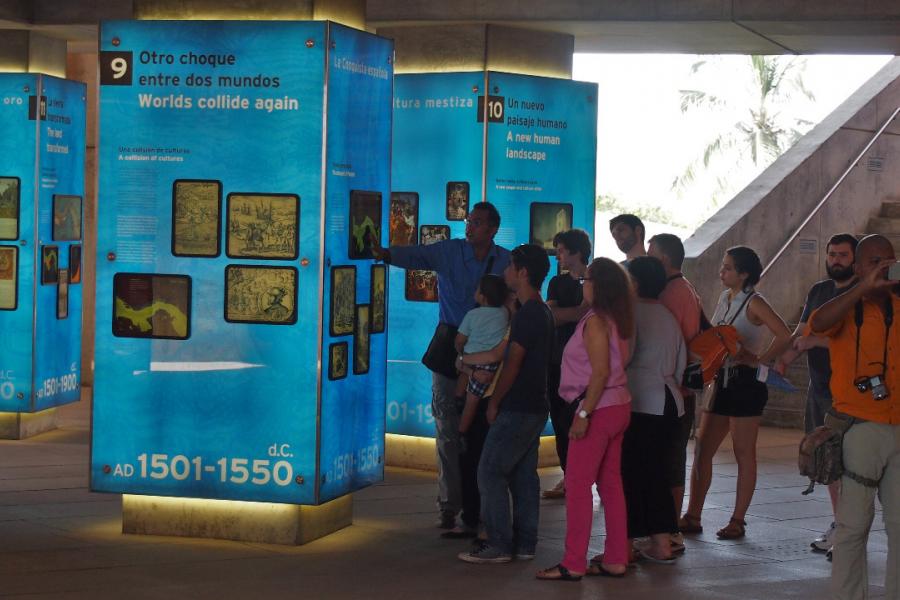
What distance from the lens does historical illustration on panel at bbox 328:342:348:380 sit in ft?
26.3

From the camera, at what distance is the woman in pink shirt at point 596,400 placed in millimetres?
7297

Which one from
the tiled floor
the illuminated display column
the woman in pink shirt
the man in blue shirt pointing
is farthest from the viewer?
the illuminated display column

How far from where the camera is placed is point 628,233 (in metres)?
8.84

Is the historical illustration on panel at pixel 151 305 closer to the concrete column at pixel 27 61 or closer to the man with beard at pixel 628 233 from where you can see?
the man with beard at pixel 628 233

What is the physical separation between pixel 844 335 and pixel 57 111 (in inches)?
327

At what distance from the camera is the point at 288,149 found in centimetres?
786

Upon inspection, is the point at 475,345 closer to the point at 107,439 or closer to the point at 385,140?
the point at 385,140

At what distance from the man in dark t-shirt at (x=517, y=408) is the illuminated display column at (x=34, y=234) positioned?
6000mm

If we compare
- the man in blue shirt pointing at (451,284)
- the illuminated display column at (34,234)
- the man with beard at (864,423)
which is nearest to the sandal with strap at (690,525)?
the man in blue shirt pointing at (451,284)

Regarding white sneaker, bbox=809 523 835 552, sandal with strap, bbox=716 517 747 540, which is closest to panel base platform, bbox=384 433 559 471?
sandal with strap, bbox=716 517 747 540

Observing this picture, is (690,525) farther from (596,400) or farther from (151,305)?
(151,305)

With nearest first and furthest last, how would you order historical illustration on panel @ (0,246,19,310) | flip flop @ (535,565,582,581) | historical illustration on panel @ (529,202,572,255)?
1. flip flop @ (535,565,582,581)
2. historical illustration on panel @ (529,202,572,255)
3. historical illustration on panel @ (0,246,19,310)

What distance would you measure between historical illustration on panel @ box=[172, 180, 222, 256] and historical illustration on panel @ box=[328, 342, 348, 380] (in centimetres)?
83

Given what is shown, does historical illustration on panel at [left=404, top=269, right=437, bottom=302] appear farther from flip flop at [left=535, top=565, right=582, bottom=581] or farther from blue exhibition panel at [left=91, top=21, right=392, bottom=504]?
flip flop at [left=535, top=565, right=582, bottom=581]
